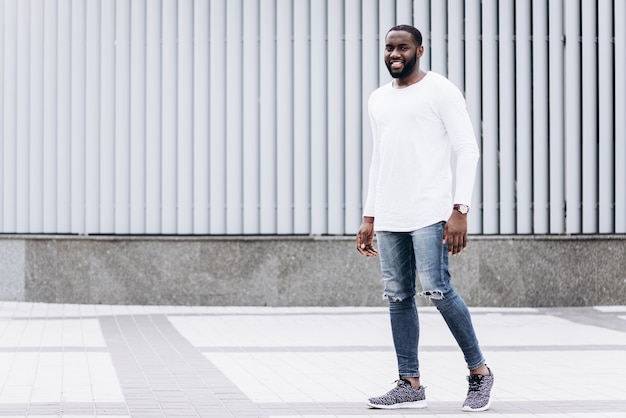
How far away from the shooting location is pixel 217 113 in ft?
45.1

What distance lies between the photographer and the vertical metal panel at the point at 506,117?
45.1 feet

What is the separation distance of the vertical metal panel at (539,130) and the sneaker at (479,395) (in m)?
7.31

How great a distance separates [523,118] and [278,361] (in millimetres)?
5821

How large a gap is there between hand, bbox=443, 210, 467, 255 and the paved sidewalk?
0.82 metres

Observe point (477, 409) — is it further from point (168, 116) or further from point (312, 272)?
point (168, 116)

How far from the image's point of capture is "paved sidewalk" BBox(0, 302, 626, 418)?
22.2 feet

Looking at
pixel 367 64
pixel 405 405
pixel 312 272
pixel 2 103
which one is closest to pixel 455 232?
pixel 405 405

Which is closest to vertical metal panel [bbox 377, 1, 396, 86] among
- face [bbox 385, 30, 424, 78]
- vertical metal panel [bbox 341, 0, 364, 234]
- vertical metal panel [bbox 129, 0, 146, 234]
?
vertical metal panel [bbox 341, 0, 364, 234]

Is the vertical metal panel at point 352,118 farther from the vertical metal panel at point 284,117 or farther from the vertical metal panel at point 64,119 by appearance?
the vertical metal panel at point 64,119

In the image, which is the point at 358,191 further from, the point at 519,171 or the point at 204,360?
the point at 204,360

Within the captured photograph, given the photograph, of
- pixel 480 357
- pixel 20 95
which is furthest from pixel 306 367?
pixel 20 95

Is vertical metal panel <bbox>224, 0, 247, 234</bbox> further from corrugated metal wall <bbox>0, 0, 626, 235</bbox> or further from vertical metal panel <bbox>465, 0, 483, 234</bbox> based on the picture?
vertical metal panel <bbox>465, 0, 483, 234</bbox>

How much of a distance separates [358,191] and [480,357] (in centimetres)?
716

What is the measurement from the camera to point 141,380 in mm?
7734
